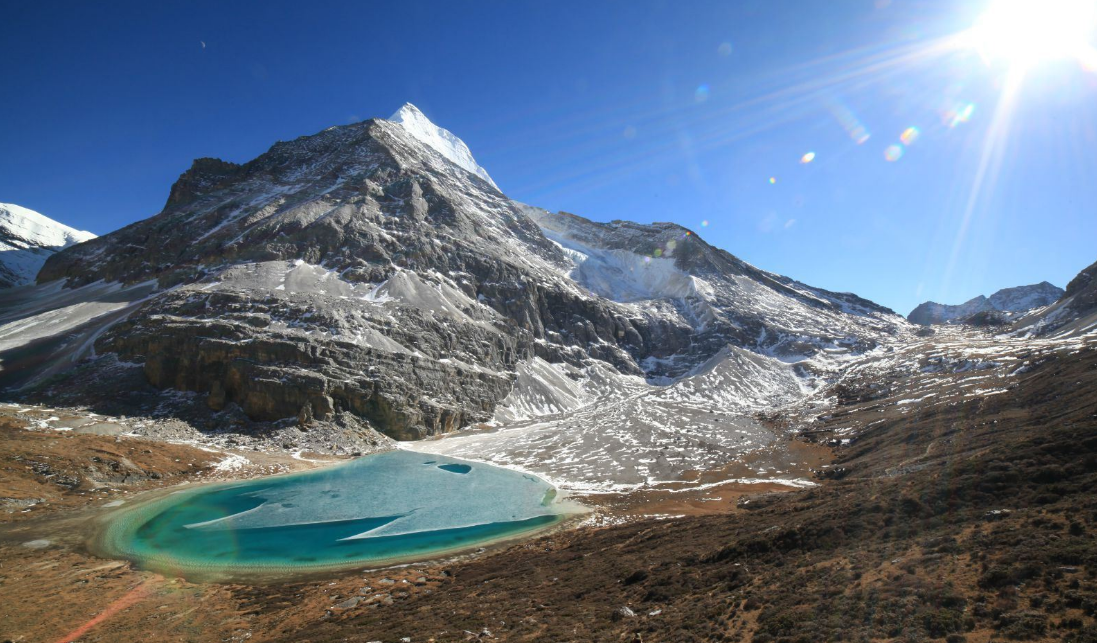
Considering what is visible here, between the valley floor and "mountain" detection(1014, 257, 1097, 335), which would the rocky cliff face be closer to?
the valley floor

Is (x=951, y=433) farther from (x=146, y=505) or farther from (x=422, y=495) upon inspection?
(x=146, y=505)

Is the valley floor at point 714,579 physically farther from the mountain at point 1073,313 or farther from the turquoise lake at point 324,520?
the mountain at point 1073,313

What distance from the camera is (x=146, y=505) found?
1470 inches

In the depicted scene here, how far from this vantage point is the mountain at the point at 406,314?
238 ft

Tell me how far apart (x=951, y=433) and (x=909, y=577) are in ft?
141

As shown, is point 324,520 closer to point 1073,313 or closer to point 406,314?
point 406,314

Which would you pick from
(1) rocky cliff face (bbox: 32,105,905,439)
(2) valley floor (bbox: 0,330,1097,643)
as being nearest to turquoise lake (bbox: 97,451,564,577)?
(2) valley floor (bbox: 0,330,1097,643)

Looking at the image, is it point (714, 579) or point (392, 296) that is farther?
point (392, 296)

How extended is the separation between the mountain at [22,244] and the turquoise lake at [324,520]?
16829cm

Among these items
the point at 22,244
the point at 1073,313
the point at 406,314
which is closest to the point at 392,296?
the point at 406,314

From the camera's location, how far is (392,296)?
96438mm

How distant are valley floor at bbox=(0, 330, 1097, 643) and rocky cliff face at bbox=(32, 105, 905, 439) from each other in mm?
37844

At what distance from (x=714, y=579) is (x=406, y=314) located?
273 ft

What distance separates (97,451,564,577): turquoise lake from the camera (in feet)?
91.7
